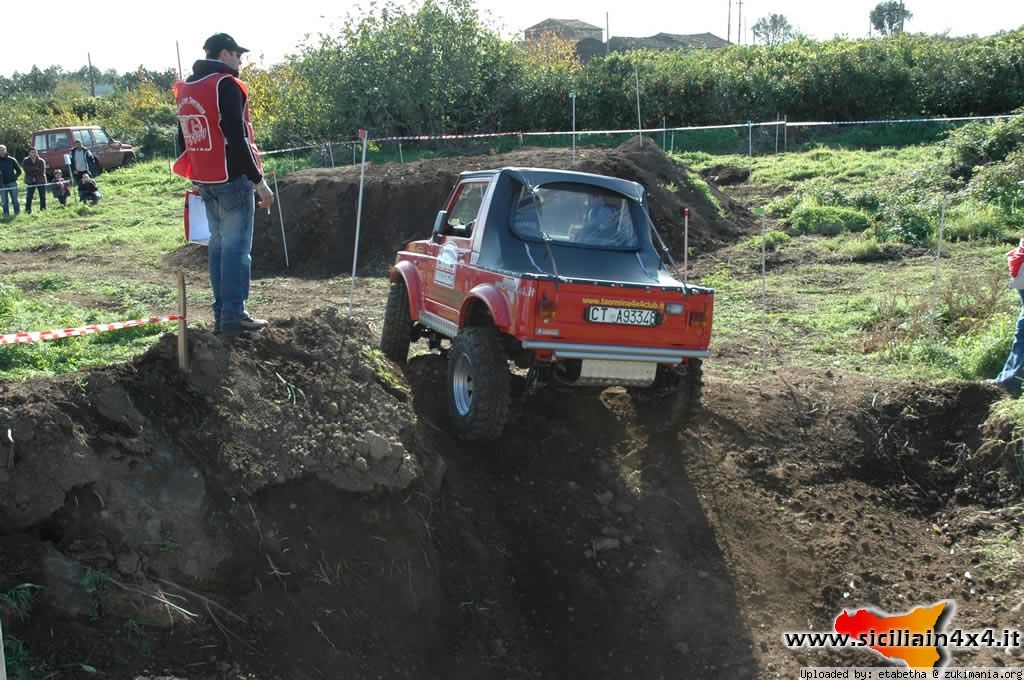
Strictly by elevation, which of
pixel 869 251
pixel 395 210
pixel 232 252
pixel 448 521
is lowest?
pixel 448 521

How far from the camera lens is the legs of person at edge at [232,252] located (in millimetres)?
6559

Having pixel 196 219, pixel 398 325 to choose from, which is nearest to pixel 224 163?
pixel 196 219

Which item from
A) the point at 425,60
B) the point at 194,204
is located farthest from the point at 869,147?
the point at 194,204

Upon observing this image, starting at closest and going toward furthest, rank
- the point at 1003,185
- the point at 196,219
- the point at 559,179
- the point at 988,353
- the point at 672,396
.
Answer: the point at 196,219 → the point at 672,396 → the point at 559,179 → the point at 988,353 → the point at 1003,185

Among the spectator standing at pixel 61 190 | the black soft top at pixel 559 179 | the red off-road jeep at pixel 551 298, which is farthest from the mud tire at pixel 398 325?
the spectator standing at pixel 61 190

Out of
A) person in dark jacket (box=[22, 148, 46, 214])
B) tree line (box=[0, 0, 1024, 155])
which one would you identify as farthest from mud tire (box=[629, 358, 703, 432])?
tree line (box=[0, 0, 1024, 155])

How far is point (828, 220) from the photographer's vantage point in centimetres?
1858

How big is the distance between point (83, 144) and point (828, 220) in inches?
916

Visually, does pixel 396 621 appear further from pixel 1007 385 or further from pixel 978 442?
pixel 1007 385

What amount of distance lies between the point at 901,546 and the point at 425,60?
24.9m

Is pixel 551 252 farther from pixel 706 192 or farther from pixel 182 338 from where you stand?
pixel 706 192

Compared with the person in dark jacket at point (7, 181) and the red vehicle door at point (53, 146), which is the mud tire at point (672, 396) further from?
the red vehicle door at point (53, 146)

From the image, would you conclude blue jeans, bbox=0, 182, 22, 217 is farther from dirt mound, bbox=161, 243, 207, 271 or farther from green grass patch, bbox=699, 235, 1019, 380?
green grass patch, bbox=699, 235, 1019, 380

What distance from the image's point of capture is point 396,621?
218 inches
